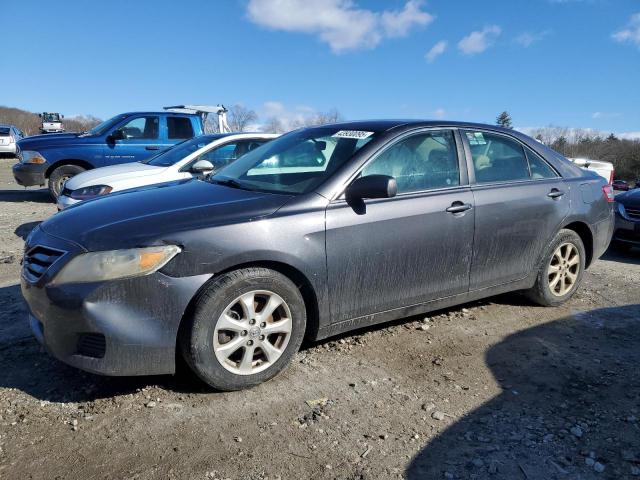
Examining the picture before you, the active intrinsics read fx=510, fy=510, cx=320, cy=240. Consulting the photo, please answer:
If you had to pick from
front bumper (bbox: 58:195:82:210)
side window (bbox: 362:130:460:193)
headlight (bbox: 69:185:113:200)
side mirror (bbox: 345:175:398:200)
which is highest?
side window (bbox: 362:130:460:193)

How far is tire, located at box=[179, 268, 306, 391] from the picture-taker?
278 centimetres

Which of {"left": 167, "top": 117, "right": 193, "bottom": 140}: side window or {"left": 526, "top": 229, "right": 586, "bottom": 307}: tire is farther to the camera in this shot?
{"left": 167, "top": 117, "right": 193, "bottom": 140}: side window

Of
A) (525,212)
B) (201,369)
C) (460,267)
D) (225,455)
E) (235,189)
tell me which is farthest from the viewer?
(525,212)

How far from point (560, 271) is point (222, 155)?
16.4 feet

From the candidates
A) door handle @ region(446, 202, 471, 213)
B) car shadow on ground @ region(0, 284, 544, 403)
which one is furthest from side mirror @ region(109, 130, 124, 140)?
door handle @ region(446, 202, 471, 213)

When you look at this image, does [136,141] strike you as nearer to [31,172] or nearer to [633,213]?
[31,172]

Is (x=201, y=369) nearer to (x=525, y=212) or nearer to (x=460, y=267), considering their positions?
(x=460, y=267)

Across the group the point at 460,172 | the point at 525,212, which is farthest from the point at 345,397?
the point at 525,212

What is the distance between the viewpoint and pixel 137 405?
9.27ft

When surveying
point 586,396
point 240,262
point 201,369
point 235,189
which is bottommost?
point 586,396

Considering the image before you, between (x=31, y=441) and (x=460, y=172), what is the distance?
3175 millimetres

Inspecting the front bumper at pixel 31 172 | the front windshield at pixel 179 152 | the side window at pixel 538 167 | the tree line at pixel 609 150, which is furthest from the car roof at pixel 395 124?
the tree line at pixel 609 150

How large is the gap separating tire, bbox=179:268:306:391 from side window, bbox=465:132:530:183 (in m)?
1.87

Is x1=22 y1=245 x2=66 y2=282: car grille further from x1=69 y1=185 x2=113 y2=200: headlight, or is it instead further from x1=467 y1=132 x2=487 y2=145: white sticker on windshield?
x1=69 y1=185 x2=113 y2=200: headlight
